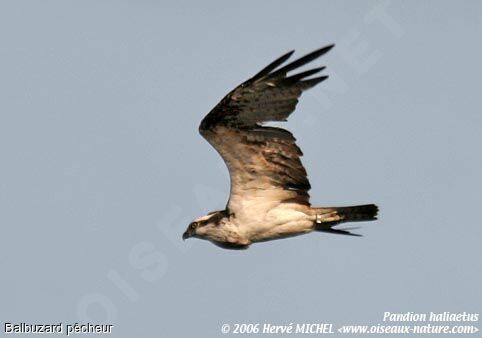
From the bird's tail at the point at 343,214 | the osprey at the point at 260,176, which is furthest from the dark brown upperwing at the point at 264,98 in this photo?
the bird's tail at the point at 343,214

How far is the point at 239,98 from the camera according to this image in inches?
573

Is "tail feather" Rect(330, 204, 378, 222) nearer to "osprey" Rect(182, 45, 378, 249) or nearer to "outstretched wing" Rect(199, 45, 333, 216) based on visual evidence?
"osprey" Rect(182, 45, 378, 249)

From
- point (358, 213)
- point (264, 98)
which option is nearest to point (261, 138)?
point (264, 98)

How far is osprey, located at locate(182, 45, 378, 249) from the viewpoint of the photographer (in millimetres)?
14586

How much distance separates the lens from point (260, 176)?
1508cm

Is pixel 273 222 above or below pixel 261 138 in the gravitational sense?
below

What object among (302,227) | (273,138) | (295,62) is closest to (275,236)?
(302,227)

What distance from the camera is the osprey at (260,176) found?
14.6 meters

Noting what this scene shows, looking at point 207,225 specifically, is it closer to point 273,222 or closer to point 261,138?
point 273,222

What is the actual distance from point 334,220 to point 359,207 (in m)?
0.39

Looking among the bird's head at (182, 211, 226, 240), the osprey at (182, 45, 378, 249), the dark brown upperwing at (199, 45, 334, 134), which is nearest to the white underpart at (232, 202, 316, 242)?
the osprey at (182, 45, 378, 249)

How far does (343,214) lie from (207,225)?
191 cm

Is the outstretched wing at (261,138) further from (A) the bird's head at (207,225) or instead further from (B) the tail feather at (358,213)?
(B) the tail feather at (358,213)

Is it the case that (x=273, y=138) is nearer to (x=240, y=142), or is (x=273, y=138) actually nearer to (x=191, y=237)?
(x=240, y=142)
